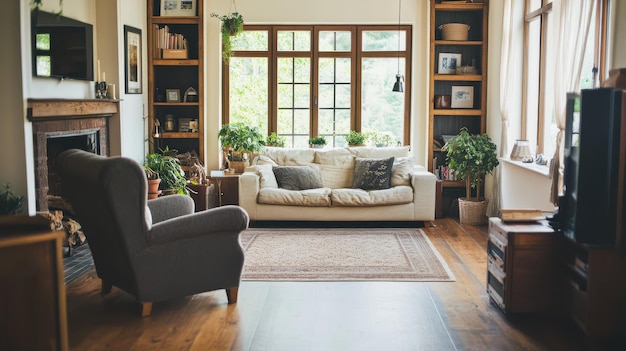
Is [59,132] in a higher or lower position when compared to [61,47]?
lower

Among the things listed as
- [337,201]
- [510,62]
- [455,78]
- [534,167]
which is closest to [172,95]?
[337,201]

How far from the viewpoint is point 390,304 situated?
4.85 m

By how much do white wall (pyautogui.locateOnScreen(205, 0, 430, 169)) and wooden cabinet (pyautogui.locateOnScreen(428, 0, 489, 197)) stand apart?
0.13 meters

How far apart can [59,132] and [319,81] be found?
12.0 feet

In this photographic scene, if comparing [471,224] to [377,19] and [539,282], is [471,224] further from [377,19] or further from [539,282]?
[539,282]

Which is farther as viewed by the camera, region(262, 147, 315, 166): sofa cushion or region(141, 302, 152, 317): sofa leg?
region(262, 147, 315, 166): sofa cushion

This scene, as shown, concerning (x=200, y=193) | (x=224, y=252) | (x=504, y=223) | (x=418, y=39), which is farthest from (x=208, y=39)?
(x=504, y=223)

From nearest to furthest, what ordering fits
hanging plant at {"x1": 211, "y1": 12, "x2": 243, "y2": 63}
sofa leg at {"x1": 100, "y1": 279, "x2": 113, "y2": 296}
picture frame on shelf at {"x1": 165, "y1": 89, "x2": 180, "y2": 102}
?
sofa leg at {"x1": 100, "y1": 279, "x2": 113, "y2": 296}
hanging plant at {"x1": 211, "y1": 12, "x2": 243, "y2": 63}
picture frame on shelf at {"x1": 165, "y1": 89, "x2": 180, "y2": 102}

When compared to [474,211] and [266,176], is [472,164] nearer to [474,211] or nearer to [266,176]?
[474,211]

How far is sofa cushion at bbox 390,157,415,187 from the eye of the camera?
791cm

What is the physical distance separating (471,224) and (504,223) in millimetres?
Answer: 3406

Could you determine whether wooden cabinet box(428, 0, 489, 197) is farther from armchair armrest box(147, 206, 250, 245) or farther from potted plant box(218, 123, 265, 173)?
armchair armrest box(147, 206, 250, 245)

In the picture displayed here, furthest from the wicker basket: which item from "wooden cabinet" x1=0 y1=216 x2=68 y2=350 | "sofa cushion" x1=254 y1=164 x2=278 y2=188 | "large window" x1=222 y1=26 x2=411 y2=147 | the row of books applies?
"wooden cabinet" x1=0 y1=216 x2=68 y2=350

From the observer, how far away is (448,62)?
8.80 metres
